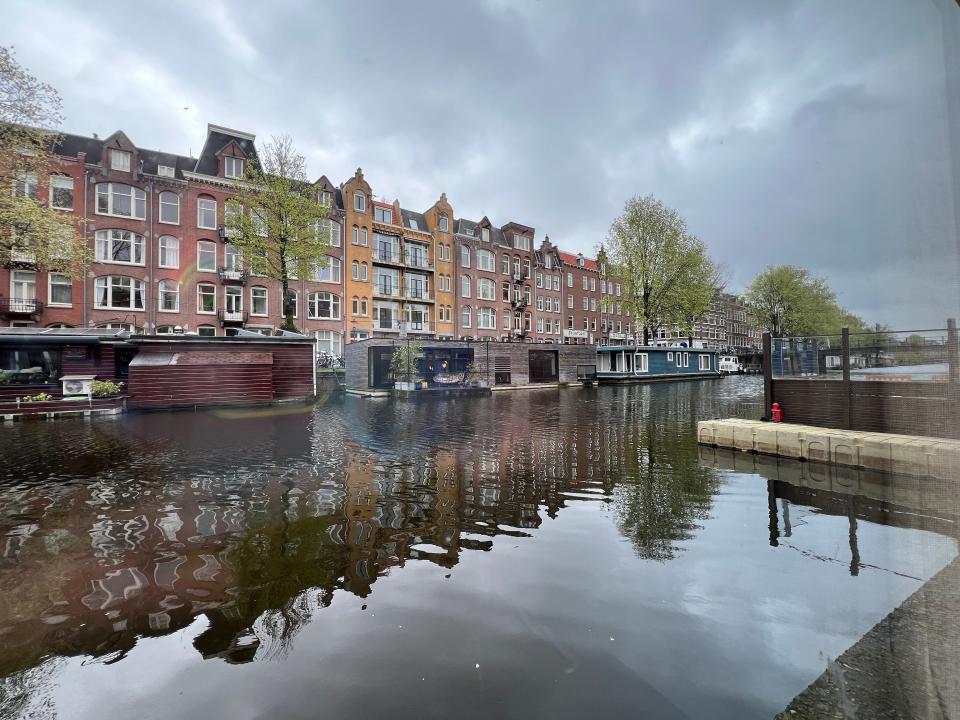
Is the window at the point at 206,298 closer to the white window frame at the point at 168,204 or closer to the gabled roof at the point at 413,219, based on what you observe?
the white window frame at the point at 168,204

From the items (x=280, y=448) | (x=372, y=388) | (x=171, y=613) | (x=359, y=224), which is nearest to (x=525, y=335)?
(x=359, y=224)

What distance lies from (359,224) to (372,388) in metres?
15.7

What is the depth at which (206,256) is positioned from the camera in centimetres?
2877

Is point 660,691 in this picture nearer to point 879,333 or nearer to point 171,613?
point 879,333

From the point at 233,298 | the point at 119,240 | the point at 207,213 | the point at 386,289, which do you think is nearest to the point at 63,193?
the point at 119,240

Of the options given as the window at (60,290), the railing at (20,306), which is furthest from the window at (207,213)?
the railing at (20,306)

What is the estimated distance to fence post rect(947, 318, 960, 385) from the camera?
1296 mm

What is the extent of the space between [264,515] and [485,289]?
39.0 m

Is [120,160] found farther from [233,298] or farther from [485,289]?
[485,289]

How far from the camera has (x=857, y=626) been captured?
2.02 meters

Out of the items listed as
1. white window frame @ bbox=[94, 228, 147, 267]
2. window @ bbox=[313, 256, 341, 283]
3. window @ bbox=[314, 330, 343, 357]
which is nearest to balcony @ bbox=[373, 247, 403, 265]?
window @ bbox=[313, 256, 341, 283]

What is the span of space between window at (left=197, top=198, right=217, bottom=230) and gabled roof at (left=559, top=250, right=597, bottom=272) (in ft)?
116

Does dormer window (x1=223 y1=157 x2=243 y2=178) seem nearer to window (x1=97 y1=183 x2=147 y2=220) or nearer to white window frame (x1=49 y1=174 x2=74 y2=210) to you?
window (x1=97 y1=183 x2=147 y2=220)

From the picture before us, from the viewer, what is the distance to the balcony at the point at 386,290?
3603cm
